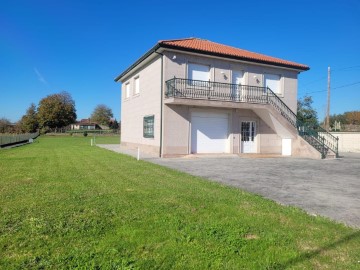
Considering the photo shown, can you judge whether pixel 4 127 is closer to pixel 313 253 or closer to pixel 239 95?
pixel 239 95

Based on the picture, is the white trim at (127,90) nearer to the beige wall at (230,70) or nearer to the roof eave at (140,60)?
the roof eave at (140,60)

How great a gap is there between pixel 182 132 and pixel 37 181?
9153 mm

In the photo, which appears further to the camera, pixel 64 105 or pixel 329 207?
pixel 64 105

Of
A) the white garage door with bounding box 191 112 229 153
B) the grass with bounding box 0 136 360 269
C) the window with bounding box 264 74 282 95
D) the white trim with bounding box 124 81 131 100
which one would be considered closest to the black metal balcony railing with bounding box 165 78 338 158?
the window with bounding box 264 74 282 95

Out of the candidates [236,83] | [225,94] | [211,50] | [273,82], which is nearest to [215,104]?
[225,94]

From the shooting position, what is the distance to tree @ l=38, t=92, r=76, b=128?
67.1m

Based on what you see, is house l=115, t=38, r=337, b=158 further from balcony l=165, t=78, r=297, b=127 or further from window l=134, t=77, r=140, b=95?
window l=134, t=77, r=140, b=95

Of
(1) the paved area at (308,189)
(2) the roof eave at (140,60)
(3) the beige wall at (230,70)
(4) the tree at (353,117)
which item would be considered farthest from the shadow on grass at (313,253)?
(4) the tree at (353,117)

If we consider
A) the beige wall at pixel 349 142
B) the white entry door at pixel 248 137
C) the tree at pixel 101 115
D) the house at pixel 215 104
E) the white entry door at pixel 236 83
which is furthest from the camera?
the tree at pixel 101 115

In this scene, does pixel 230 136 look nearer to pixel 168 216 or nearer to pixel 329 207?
pixel 329 207

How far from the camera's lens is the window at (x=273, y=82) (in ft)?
61.1

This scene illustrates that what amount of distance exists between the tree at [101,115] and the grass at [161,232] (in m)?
103

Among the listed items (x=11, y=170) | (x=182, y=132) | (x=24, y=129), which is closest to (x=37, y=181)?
(x=11, y=170)

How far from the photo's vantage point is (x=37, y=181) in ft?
24.7
